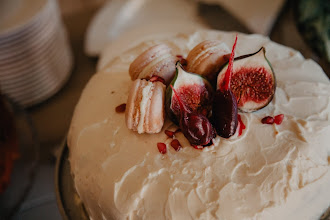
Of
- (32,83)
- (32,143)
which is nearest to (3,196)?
(32,143)

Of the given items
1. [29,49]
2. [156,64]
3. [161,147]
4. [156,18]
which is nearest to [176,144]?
[161,147]

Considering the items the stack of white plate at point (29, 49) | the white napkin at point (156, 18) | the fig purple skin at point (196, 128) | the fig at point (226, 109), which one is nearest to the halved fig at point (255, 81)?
the fig at point (226, 109)

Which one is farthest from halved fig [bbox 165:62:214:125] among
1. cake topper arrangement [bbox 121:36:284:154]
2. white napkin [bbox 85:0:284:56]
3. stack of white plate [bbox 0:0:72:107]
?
stack of white plate [bbox 0:0:72:107]

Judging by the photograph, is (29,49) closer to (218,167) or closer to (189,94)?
(189,94)

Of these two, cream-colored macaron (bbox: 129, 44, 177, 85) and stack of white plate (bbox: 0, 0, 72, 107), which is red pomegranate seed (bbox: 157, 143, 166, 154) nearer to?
cream-colored macaron (bbox: 129, 44, 177, 85)

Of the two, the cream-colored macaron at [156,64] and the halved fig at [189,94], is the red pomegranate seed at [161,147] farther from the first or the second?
the cream-colored macaron at [156,64]

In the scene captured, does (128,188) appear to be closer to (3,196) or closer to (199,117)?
(199,117)
